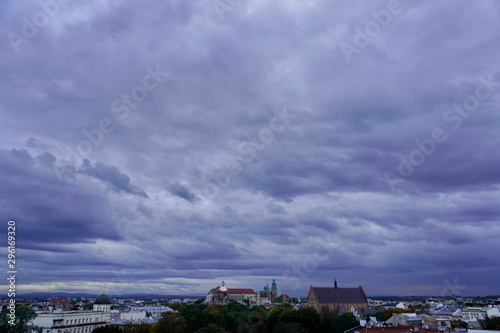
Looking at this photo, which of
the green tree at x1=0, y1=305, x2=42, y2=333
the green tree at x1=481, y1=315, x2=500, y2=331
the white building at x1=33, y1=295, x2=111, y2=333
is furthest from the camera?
the green tree at x1=481, y1=315, x2=500, y2=331

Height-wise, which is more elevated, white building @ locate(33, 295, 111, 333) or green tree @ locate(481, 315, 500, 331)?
white building @ locate(33, 295, 111, 333)

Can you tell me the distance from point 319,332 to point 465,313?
104757 millimetres

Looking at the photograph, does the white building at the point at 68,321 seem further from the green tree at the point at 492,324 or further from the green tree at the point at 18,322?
the green tree at the point at 492,324

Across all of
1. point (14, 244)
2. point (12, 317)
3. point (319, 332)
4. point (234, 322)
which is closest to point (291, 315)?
point (319, 332)

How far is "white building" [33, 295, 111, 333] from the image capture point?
286 ft

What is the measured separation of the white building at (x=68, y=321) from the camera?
87062mm

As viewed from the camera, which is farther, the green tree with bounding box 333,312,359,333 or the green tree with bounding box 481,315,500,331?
the green tree with bounding box 333,312,359,333

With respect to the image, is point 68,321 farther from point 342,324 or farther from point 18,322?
point 342,324

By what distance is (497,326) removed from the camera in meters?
100

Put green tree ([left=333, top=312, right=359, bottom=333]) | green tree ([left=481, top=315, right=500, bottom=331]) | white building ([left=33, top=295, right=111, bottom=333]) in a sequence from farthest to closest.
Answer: green tree ([left=333, top=312, right=359, bottom=333]) < green tree ([left=481, top=315, right=500, bottom=331]) < white building ([left=33, top=295, right=111, bottom=333])

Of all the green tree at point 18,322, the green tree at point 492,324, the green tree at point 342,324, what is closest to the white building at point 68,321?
the green tree at point 18,322

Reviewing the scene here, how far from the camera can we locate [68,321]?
304 ft

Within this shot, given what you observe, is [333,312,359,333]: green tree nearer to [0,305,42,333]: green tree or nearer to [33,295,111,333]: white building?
[33,295,111,333]: white building

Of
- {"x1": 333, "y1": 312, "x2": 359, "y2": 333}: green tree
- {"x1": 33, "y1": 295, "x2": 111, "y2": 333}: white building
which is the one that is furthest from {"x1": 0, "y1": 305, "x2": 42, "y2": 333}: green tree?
{"x1": 333, "y1": 312, "x2": 359, "y2": 333}: green tree
